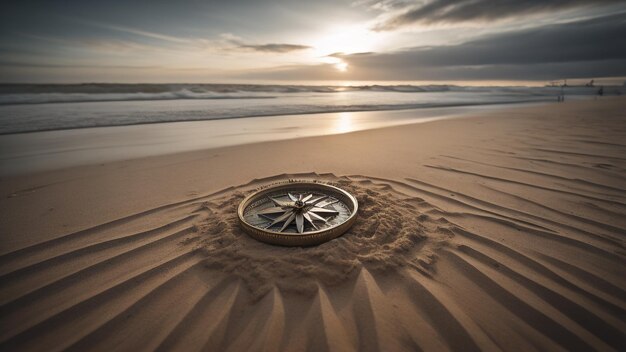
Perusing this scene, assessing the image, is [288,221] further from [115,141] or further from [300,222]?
[115,141]

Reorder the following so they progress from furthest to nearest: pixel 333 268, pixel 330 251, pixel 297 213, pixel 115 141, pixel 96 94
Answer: pixel 96 94 < pixel 115 141 < pixel 297 213 < pixel 330 251 < pixel 333 268

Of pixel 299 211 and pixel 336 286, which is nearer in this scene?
pixel 336 286

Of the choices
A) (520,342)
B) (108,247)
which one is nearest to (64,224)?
(108,247)

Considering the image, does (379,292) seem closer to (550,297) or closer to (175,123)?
(550,297)

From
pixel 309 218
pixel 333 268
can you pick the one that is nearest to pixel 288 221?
pixel 309 218

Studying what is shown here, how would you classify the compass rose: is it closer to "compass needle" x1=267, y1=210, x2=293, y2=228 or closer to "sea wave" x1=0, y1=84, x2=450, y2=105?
"compass needle" x1=267, y1=210, x2=293, y2=228

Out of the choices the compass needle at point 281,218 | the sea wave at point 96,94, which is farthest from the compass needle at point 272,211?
the sea wave at point 96,94

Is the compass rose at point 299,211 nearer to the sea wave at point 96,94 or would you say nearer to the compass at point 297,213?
the compass at point 297,213
